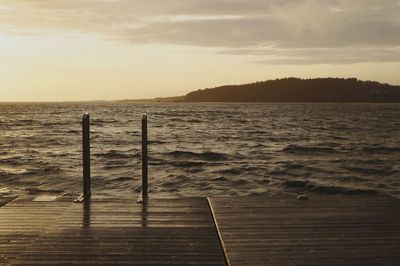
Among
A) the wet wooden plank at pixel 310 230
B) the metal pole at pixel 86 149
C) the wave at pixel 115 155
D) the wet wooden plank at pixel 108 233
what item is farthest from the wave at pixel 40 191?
the wave at pixel 115 155

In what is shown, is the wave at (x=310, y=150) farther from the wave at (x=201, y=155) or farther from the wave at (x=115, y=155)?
the wave at (x=115, y=155)

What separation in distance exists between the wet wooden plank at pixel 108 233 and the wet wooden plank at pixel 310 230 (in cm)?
36

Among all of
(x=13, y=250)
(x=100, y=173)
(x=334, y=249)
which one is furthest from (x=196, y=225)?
(x=100, y=173)

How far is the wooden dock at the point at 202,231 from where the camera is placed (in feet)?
18.6

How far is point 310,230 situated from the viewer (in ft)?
22.2

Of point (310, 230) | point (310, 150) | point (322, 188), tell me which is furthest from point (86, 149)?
point (310, 150)

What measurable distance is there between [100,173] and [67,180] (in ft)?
7.49

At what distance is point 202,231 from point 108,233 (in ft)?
4.07

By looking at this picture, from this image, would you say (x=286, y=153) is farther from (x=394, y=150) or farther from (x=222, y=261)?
(x=222, y=261)

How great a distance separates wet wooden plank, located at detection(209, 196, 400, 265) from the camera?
570 centimetres

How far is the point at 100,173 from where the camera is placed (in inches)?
903

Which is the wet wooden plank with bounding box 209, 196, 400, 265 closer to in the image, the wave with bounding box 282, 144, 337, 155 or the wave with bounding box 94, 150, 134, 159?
the wave with bounding box 94, 150, 134, 159

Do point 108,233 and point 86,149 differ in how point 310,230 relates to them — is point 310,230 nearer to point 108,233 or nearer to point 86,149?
point 108,233

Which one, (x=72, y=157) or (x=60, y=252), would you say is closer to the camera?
(x=60, y=252)
